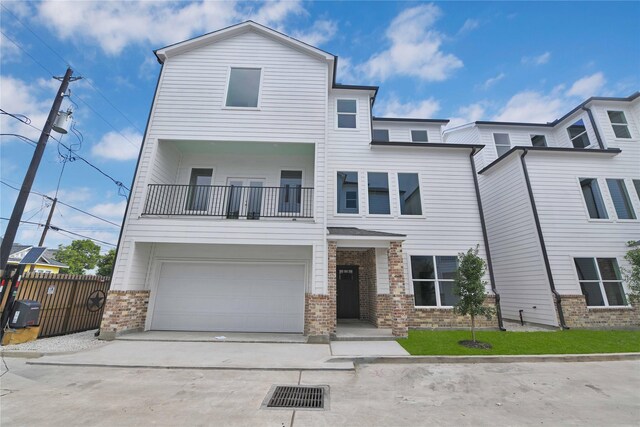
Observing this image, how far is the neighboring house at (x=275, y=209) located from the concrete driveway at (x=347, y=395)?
2676 mm

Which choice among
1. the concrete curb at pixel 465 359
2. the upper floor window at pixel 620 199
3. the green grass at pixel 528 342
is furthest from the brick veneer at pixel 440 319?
the upper floor window at pixel 620 199

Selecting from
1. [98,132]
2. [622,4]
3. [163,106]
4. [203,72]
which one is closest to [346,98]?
[203,72]

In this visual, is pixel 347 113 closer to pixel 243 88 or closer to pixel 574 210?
pixel 243 88

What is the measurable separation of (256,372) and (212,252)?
4951mm

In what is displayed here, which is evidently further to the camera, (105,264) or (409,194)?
(105,264)

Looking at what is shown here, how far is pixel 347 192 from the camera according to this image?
10406mm

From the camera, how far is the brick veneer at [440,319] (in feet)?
29.6

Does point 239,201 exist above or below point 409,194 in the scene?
below

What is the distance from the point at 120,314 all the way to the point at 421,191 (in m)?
10.9

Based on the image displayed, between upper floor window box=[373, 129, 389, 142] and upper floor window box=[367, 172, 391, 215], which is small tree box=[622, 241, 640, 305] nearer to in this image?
upper floor window box=[367, 172, 391, 215]

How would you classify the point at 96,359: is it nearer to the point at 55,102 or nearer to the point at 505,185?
the point at 55,102

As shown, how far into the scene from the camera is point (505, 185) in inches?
434

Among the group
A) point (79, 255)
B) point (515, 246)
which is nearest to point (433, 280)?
point (515, 246)

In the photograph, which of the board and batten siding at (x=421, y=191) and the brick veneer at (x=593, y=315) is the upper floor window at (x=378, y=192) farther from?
the brick veneer at (x=593, y=315)
